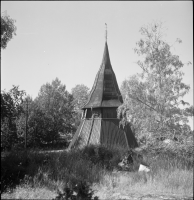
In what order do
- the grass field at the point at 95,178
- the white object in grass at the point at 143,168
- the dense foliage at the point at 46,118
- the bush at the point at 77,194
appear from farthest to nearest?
the dense foliage at the point at 46,118 < the white object in grass at the point at 143,168 < the grass field at the point at 95,178 < the bush at the point at 77,194

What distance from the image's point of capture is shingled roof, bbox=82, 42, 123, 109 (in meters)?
16.3

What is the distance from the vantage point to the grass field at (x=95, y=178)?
247 inches

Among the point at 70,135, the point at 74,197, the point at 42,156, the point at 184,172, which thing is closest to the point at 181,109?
the point at 184,172

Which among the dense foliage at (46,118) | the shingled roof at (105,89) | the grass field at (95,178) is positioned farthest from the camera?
the dense foliage at (46,118)

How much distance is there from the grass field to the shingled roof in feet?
21.3

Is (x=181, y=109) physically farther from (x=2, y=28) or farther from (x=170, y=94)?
(x=2, y=28)

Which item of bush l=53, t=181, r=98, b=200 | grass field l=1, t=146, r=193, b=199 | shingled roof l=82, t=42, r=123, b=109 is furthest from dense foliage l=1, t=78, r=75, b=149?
shingled roof l=82, t=42, r=123, b=109

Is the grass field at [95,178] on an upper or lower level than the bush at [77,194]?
lower

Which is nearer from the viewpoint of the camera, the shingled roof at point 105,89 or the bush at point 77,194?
the bush at point 77,194

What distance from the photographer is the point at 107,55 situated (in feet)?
59.9

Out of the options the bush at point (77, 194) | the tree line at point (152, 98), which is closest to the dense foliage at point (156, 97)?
the tree line at point (152, 98)

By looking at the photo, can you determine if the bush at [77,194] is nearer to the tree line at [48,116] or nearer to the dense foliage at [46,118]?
the dense foliage at [46,118]

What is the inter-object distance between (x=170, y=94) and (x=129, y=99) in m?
1.80

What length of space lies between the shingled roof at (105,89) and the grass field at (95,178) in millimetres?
6483
